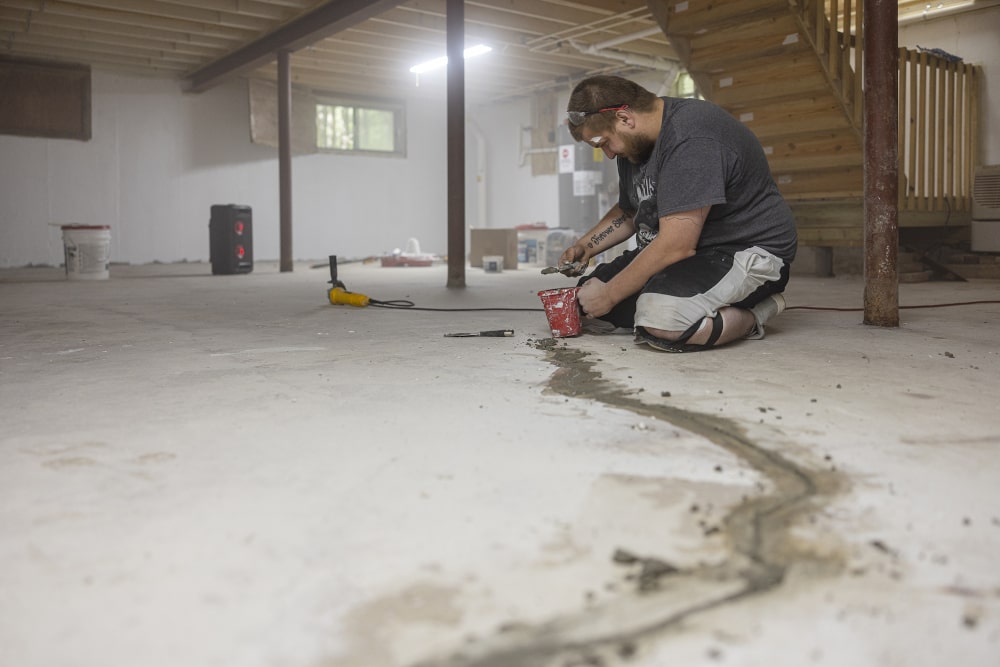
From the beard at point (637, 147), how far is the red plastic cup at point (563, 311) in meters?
0.50

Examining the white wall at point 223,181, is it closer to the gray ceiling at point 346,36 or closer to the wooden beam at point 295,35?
the gray ceiling at point 346,36

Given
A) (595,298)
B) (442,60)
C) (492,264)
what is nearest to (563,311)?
(595,298)

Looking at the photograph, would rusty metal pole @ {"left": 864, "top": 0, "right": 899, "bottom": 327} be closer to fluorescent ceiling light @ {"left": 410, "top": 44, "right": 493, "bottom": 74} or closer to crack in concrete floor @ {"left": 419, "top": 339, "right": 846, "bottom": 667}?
crack in concrete floor @ {"left": 419, "top": 339, "right": 846, "bottom": 667}

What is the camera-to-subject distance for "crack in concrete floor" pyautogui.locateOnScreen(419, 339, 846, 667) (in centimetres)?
81

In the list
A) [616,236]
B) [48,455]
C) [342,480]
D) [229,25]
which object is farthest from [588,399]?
[229,25]

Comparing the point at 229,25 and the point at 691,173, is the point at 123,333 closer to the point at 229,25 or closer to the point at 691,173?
the point at 691,173

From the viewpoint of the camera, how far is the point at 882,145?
312cm

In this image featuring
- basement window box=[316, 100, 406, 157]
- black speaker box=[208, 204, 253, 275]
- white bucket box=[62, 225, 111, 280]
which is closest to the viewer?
white bucket box=[62, 225, 111, 280]

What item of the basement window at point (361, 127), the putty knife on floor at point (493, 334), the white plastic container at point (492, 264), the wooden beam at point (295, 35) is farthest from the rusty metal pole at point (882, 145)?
the basement window at point (361, 127)

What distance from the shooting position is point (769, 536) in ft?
3.57

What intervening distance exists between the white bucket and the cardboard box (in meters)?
3.49

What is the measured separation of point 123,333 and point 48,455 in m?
2.00

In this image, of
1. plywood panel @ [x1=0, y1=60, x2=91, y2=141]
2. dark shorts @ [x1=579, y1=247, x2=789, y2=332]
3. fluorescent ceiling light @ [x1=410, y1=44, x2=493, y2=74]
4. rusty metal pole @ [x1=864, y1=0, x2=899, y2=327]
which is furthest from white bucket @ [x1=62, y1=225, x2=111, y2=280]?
rusty metal pole @ [x1=864, y1=0, x2=899, y2=327]

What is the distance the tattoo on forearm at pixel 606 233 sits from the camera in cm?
323
